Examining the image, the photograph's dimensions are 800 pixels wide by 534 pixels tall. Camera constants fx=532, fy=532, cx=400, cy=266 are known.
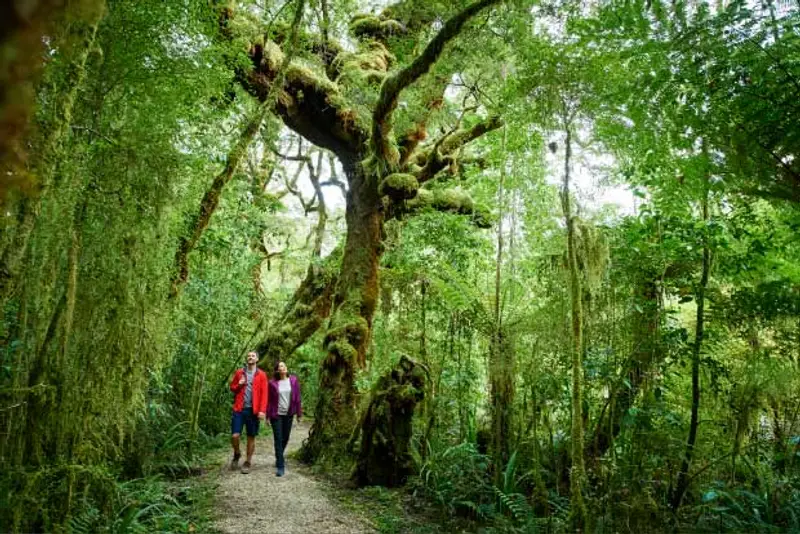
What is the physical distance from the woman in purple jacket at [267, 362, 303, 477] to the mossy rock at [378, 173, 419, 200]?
3.85 m

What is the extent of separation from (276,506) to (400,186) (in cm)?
584

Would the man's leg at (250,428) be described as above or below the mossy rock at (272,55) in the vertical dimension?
below

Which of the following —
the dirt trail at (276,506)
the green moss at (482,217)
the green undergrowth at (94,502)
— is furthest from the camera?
the green moss at (482,217)

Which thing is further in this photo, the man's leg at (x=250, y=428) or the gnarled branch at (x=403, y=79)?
the man's leg at (x=250, y=428)

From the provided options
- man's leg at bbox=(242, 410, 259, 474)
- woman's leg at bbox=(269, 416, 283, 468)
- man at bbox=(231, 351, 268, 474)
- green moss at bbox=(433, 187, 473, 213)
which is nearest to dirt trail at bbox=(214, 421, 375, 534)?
man's leg at bbox=(242, 410, 259, 474)

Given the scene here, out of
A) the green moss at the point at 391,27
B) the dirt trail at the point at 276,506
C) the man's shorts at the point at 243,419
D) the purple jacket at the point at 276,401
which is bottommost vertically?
the dirt trail at the point at 276,506

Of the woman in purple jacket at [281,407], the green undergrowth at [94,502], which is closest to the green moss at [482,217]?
the woman in purple jacket at [281,407]

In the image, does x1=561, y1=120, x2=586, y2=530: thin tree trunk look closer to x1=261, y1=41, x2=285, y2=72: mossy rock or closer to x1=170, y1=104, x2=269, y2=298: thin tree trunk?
x1=170, y1=104, x2=269, y2=298: thin tree trunk

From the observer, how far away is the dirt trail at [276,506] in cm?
578

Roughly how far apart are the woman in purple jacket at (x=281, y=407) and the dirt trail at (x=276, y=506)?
394 mm

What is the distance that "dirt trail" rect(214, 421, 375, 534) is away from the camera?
5.78 metres

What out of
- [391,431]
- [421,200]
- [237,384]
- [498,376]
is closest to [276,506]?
[391,431]

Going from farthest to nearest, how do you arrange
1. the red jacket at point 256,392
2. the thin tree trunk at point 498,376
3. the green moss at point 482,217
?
the green moss at point 482,217 → the red jacket at point 256,392 → the thin tree trunk at point 498,376

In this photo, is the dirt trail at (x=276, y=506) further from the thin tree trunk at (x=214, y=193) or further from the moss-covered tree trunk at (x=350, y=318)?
the thin tree trunk at (x=214, y=193)
